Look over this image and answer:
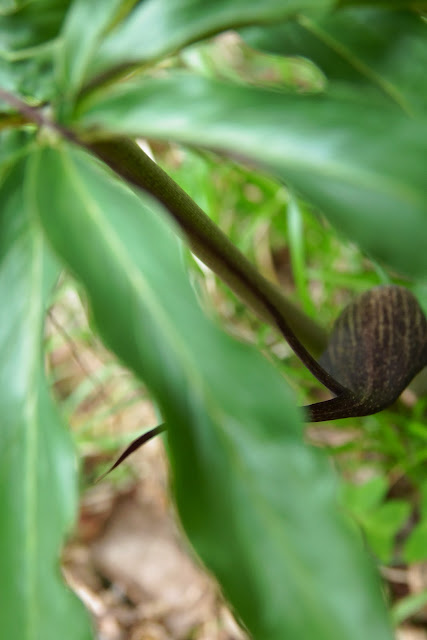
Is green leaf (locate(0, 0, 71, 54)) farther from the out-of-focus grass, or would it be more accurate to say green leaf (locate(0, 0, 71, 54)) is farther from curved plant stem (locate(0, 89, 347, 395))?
the out-of-focus grass

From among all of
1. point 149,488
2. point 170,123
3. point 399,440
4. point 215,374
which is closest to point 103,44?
point 170,123

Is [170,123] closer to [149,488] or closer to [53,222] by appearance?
[53,222]

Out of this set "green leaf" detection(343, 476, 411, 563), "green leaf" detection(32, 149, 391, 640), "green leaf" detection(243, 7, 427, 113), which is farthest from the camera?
"green leaf" detection(343, 476, 411, 563)

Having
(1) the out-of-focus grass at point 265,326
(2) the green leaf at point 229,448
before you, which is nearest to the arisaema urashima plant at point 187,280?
(2) the green leaf at point 229,448

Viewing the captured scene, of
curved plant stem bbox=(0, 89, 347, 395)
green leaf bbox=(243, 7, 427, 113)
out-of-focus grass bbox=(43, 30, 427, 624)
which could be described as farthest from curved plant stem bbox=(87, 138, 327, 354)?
out-of-focus grass bbox=(43, 30, 427, 624)

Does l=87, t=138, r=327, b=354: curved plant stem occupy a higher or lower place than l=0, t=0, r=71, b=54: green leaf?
lower

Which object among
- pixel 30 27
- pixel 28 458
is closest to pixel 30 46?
pixel 30 27

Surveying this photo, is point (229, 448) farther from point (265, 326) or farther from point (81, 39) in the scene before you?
point (265, 326)

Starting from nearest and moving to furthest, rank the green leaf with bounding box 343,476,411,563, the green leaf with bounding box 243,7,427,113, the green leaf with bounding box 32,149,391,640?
the green leaf with bounding box 32,149,391,640, the green leaf with bounding box 243,7,427,113, the green leaf with bounding box 343,476,411,563
